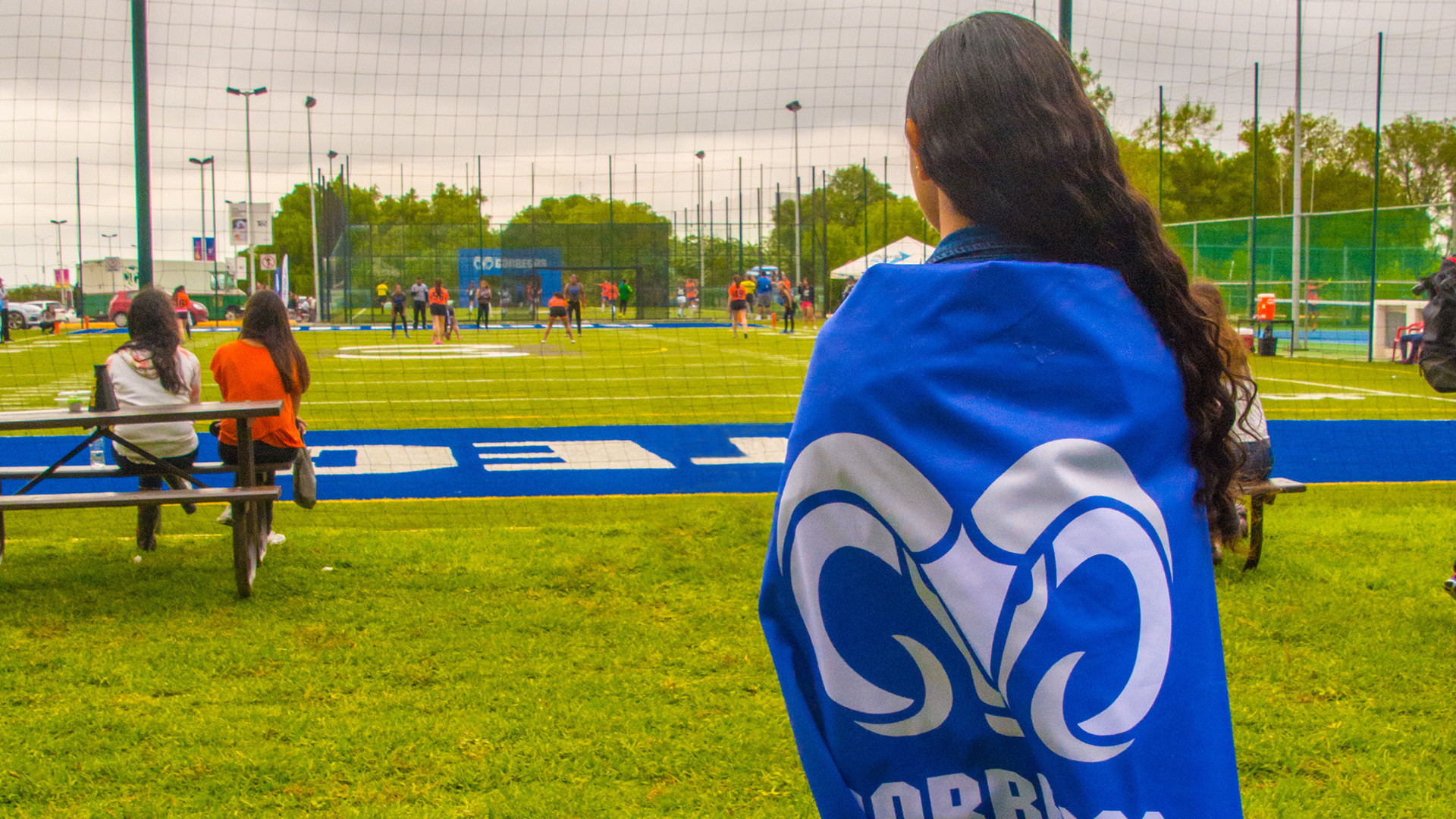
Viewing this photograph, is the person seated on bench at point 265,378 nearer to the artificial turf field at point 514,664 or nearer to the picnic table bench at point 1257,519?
the artificial turf field at point 514,664

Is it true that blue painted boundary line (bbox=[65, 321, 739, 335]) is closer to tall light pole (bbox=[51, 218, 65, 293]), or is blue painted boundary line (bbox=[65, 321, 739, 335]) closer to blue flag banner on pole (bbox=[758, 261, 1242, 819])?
tall light pole (bbox=[51, 218, 65, 293])

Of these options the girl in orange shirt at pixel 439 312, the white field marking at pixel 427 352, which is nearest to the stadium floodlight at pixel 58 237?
the white field marking at pixel 427 352

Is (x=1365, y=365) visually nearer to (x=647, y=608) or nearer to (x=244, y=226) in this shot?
(x=647, y=608)

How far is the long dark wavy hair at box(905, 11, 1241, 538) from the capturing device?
4.10 ft

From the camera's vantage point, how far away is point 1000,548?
114cm

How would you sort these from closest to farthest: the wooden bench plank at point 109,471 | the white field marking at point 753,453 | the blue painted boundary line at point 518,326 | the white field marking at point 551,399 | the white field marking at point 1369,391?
1. the wooden bench plank at point 109,471
2. the white field marking at point 753,453
3. the white field marking at point 551,399
4. the white field marking at point 1369,391
5. the blue painted boundary line at point 518,326

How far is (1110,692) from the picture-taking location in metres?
1.14

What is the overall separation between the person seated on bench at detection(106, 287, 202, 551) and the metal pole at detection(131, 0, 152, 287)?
0.69 metres

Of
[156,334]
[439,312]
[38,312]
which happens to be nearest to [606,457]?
[156,334]

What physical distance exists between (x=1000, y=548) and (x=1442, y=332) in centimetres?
412

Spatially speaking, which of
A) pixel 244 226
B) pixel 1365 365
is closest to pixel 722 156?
pixel 1365 365

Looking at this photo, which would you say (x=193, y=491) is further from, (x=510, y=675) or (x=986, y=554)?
(x=986, y=554)

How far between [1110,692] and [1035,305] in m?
0.38

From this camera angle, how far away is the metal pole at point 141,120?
6.77 metres
